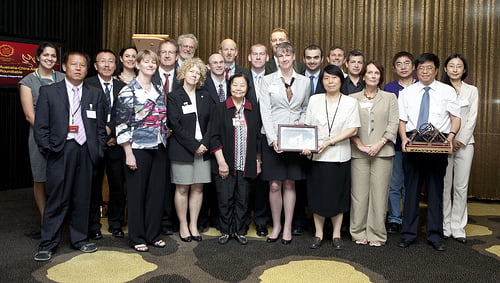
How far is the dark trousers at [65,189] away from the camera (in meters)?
3.21

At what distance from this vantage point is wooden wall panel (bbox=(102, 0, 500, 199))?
18.8ft

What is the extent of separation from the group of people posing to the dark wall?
9.36 ft

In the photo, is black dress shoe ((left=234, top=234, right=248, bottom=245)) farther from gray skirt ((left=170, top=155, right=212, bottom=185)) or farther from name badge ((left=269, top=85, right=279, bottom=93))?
name badge ((left=269, top=85, right=279, bottom=93))

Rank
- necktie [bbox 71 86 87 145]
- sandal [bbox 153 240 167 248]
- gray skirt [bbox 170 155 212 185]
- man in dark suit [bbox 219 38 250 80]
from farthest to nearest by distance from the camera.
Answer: man in dark suit [bbox 219 38 250 80], gray skirt [bbox 170 155 212 185], sandal [bbox 153 240 167 248], necktie [bbox 71 86 87 145]

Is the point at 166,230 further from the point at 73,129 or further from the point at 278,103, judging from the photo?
the point at 278,103

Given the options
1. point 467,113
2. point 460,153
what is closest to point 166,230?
point 460,153

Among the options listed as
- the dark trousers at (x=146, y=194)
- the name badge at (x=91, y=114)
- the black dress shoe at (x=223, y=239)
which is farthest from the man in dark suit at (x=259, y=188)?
the name badge at (x=91, y=114)

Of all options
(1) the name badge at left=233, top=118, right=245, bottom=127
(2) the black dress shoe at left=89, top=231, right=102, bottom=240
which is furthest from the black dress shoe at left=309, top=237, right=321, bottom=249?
(2) the black dress shoe at left=89, top=231, right=102, bottom=240

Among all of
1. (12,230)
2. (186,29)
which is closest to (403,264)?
(12,230)

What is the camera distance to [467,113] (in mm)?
3812

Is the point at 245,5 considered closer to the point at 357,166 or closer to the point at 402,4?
the point at 402,4

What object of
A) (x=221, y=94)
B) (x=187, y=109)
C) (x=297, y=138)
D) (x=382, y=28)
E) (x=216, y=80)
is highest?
(x=382, y=28)

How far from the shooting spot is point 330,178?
11.4ft

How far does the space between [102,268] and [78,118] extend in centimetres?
114
